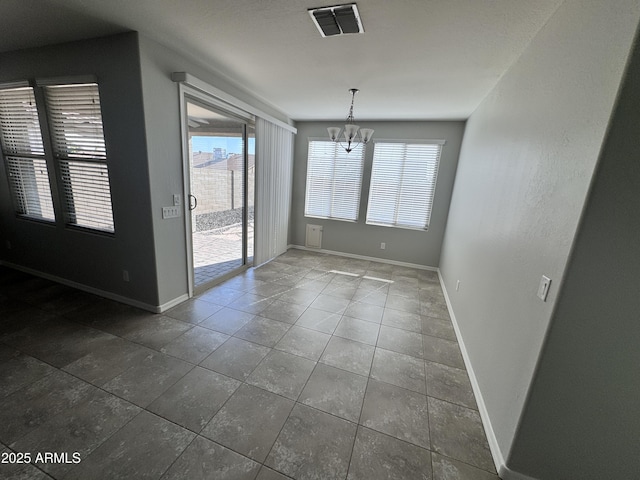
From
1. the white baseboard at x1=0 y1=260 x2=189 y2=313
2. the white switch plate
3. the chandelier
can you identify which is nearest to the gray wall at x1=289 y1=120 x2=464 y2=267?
the chandelier

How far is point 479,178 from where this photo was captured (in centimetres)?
270

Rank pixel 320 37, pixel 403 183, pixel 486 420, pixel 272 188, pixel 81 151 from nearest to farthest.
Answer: pixel 486 420 < pixel 320 37 < pixel 81 151 < pixel 272 188 < pixel 403 183

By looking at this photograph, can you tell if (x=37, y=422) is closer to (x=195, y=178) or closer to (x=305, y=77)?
(x=195, y=178)

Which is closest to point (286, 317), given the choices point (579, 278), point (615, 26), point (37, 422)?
point (37, 422)

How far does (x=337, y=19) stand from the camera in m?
1.68

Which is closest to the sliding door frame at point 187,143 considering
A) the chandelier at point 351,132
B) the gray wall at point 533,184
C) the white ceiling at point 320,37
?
the white ceiling at point 320,37

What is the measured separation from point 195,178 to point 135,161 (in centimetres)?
76

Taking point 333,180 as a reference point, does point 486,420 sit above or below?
below

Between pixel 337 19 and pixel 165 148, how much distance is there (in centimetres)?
187

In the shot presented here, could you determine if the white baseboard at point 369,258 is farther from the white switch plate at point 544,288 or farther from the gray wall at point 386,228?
the white switch plate at point 544,288

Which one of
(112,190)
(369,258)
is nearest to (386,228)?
(369,258)

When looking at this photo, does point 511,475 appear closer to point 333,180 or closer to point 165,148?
point 165,148

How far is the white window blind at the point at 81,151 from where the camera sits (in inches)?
97.1

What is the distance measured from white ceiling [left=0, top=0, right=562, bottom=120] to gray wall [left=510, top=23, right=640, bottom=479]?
113 cm
